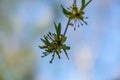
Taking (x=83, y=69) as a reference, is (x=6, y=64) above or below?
below

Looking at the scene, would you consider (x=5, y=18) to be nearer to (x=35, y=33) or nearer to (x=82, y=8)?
(x=35, y=33)

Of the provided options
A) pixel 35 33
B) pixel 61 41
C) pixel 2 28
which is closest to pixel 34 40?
pixel 35 33

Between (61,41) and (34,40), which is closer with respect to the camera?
(61,41)

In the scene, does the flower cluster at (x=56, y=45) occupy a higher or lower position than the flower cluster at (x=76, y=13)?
lower

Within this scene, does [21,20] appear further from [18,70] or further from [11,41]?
[18,70]

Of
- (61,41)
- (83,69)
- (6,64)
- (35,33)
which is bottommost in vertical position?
(61,41)

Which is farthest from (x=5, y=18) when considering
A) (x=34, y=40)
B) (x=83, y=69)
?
(x=83, y=69)

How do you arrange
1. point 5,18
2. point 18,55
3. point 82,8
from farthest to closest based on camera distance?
point 5,18, point 18,55, point 82,8

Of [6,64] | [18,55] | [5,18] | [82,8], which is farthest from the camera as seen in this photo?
[5,18]

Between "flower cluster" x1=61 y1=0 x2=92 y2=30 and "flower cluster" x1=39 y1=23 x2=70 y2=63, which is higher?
"flower cluster" x1=61 y1=0 x2=92 y2=30
